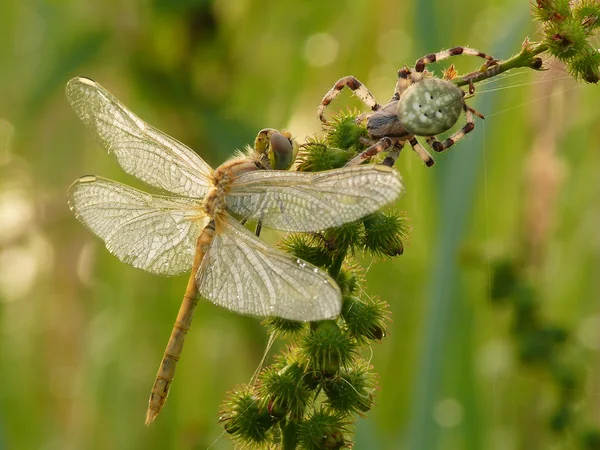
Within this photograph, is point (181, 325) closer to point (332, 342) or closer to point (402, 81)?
point (332, 342)

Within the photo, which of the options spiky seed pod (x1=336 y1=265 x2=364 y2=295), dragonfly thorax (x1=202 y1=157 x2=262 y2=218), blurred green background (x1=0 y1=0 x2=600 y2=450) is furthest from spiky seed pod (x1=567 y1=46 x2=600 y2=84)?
blurred green background (x1=0 y1=0 x2=600 y2=450)

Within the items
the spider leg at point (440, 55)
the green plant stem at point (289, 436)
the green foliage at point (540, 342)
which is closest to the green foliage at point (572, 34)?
the spider leg at point (440, 55)

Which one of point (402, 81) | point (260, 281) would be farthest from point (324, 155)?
point (402, 81)

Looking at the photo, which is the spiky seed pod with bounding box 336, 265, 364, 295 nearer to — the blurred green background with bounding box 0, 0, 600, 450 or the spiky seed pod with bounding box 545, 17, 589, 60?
the spiky seed pod with bounding box 545, 17, 589, 60

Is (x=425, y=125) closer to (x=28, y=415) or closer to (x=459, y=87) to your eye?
(x=459, y=87)

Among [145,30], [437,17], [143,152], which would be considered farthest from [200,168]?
[145,30]
